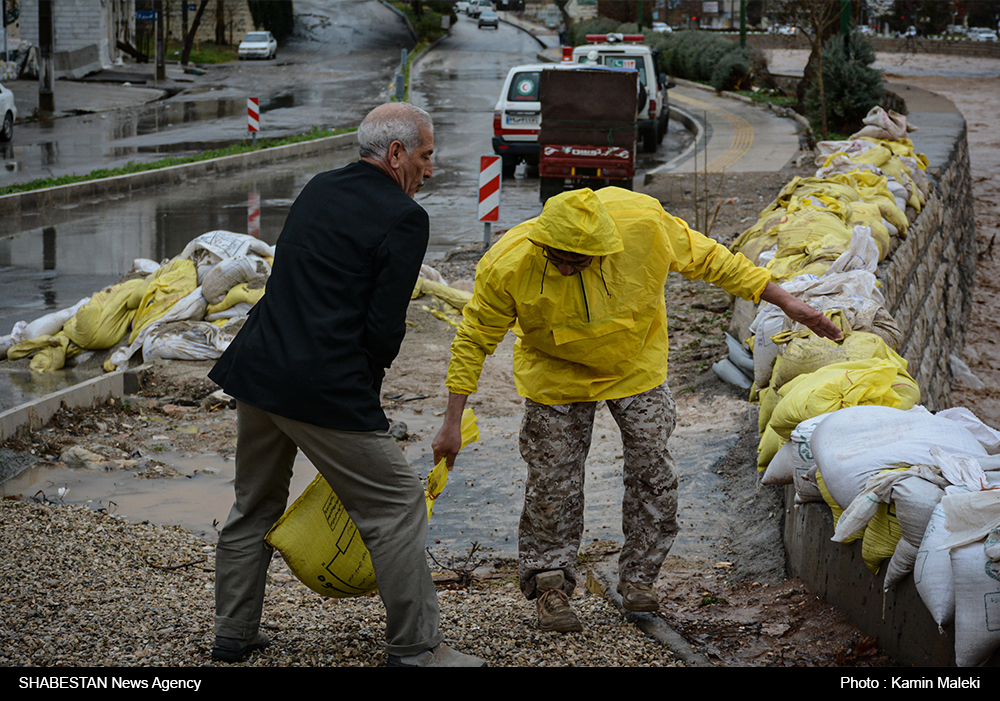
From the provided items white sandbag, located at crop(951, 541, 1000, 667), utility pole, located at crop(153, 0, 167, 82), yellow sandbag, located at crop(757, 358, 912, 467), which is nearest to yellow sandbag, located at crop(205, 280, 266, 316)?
yellow sandbag, located at crop(757, 358, 912, 467)

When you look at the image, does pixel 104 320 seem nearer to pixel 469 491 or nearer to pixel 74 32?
pixel 469 491

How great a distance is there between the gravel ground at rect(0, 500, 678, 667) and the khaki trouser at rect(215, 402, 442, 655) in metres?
0.20

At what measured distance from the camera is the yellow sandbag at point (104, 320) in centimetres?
783

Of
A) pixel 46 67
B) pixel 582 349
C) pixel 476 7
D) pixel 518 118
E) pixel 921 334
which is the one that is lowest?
pixel 921 334

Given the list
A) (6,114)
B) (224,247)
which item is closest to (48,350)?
(224,247)

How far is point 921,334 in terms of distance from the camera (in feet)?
29.5

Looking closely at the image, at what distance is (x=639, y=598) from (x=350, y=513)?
1.12 m

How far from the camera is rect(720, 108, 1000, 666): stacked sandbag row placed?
8.80 ft

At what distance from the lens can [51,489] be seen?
5043 millimetres

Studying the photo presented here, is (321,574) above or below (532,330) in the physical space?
below

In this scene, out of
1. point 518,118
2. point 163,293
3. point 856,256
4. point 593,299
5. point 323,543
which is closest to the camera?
point 323,543
